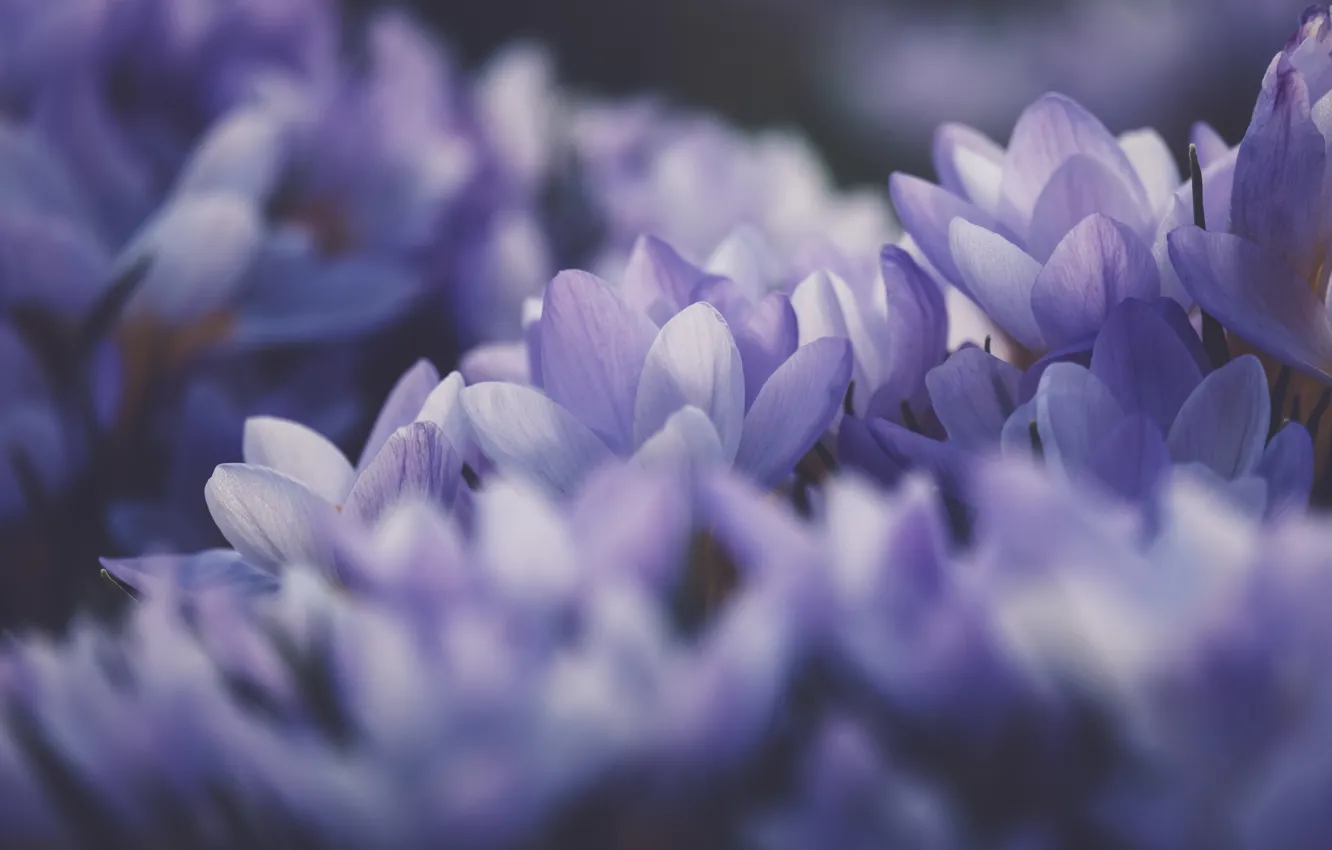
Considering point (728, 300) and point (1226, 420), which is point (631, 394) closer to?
point (728, 300)

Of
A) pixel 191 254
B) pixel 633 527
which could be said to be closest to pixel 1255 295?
pixel 633 527

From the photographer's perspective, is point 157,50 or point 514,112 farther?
point 514,112

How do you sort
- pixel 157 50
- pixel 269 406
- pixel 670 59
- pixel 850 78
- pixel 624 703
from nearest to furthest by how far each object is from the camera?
pixel 624 703 → pixel 269 406 → pixel 157 50 → pixel 850 78 → pixel 670 59

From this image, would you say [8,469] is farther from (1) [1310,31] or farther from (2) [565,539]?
(1) [1310,31]

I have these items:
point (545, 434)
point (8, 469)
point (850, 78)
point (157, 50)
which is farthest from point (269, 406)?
point (850, 78)

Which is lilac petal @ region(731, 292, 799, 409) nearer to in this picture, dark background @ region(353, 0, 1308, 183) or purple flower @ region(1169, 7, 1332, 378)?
purple flower @ region(1169, 7, 1332, 378)

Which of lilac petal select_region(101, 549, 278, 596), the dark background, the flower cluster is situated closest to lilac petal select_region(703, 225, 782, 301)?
the flower cluster

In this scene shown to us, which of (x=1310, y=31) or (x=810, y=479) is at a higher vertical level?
(x=1310, y=31)

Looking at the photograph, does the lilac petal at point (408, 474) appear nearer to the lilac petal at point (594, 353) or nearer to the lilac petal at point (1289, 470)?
the lilac petal at point (594, 353)
